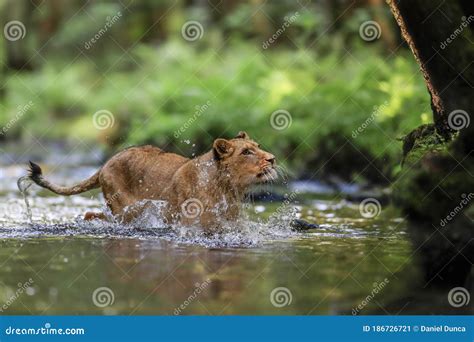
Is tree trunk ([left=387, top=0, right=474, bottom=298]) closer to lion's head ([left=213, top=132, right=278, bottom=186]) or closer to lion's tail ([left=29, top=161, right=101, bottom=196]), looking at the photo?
lion's head ([left=213, top=132, right=278, bottom=186])

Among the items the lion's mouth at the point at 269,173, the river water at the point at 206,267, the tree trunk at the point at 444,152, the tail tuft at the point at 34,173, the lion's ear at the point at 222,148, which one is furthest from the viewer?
the tail tuft at the point at 34,173

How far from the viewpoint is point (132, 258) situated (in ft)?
25.9

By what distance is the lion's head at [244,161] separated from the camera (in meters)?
9.51

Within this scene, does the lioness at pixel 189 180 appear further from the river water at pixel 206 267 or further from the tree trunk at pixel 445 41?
the tree trunk at pixel 445 41

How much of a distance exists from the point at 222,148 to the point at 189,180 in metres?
A: 0.55

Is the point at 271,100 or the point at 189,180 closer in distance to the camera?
the point at 189,180

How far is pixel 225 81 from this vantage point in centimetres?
Answer: 1908

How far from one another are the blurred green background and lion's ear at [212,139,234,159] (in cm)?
201

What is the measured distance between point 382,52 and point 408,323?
40.4 feet

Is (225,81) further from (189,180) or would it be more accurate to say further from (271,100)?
(189,180)

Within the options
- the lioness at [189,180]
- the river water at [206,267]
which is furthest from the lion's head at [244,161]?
the river water at [206,267]

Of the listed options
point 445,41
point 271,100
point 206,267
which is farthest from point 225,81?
point 206,267

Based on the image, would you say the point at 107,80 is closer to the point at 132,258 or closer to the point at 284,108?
the point at 284,108

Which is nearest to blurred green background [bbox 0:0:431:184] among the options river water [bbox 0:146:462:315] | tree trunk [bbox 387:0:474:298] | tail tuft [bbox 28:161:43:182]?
Answer: tree trunk [bbox 387:0:474:298]
